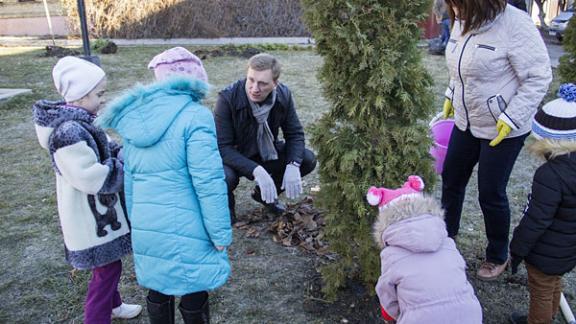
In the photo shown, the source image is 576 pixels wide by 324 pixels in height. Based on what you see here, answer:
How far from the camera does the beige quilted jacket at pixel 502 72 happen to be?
2.64m

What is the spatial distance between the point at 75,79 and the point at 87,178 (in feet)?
1.57

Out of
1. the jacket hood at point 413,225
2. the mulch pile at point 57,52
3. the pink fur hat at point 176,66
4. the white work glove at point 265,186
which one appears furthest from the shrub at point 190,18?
the jacket hood at point 413,225

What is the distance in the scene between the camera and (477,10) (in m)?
2.67

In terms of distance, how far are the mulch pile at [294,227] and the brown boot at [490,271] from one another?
1.03 m

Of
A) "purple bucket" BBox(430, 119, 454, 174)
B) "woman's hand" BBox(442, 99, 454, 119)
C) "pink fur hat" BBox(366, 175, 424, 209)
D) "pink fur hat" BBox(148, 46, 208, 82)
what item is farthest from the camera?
"purple bucket" BBox(430, 119, 454, 174)

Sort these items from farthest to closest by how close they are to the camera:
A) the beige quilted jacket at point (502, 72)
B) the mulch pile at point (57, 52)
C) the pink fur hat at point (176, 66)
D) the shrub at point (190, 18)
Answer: the shrub at point (190, 18) < the mulch pile at point (57, 52) < the beige quilted jacket at point (502, 72) < the pink fur hat at point (176, 66)

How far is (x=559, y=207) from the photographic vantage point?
2.41m

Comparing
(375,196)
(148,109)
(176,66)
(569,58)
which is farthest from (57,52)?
(375,196)

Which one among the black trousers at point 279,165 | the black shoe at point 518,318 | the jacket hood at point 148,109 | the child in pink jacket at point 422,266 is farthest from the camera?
the black trousers at point 279,165

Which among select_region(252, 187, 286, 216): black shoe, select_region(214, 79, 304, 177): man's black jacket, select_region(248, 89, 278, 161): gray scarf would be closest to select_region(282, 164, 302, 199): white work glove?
select_region(214, 79, 304, 177): man's black jacket

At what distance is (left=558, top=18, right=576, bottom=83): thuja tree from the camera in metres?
6.35

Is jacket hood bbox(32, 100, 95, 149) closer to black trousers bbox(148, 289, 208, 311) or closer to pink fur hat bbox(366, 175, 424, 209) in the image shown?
black trousers bbox(148, 289, 208, 311)

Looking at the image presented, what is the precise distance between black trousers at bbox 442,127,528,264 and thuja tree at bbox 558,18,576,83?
13.2 ft

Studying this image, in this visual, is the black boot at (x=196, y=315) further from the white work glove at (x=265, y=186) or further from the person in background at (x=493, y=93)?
the person in background at (x=493, y=93)
